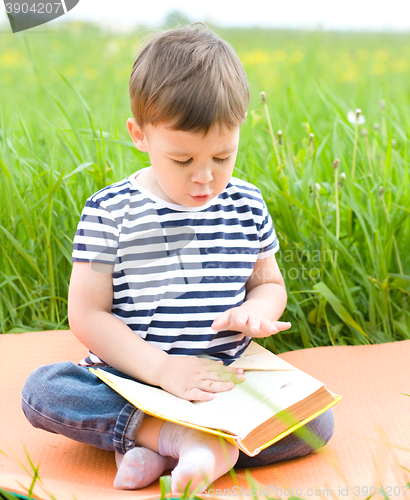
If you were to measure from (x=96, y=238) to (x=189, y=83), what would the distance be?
1.17ft

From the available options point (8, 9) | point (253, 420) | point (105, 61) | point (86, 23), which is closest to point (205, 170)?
point (253, 420)

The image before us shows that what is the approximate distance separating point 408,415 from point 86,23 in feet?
21.0

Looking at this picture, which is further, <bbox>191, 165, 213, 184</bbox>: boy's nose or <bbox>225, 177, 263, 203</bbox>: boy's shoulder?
<bbox>225, 177, 263, 203</bbox>: boy's shoulder

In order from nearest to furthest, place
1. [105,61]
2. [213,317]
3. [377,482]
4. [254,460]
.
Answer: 1. [377,482]
2. [254,460]
3. [213,317]
4. [105,61]

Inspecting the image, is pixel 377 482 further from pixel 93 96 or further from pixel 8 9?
pixel 93 96

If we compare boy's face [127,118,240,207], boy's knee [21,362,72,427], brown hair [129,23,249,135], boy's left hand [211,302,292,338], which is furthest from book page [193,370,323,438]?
brown hair [129,23,249,135]

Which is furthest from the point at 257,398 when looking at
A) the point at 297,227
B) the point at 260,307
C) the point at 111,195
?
the point at 297,227

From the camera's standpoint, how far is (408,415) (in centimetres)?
122

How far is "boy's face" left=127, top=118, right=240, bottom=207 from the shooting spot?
1074mm

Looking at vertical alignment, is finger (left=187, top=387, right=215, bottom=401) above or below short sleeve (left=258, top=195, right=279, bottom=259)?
below

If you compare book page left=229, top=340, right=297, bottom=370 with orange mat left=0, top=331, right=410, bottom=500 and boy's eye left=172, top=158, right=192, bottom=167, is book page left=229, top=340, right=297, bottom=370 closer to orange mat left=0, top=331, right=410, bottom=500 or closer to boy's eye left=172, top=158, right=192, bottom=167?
orange mat left=0, top=331, right=410, bottom=500

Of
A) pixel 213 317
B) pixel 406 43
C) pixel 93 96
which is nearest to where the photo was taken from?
pixel 213 317

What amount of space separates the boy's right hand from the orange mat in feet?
0.50

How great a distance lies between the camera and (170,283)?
1.21 m
